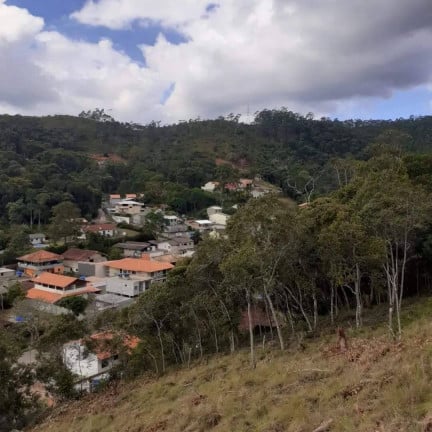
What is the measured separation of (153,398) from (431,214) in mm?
10712

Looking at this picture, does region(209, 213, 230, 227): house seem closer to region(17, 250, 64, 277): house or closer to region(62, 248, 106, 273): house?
region(62, 248, 106, 273): house

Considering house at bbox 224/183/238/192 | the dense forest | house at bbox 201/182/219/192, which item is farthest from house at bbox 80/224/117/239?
the dense forest

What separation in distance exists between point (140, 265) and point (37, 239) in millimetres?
18810

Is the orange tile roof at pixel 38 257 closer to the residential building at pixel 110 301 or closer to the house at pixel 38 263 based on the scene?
the house at pixel 38 263

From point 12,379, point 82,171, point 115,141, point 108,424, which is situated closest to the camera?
point 108,424

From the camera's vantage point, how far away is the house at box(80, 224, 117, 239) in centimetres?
5748

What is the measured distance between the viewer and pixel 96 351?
1953cm

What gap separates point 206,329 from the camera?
20.6 metres

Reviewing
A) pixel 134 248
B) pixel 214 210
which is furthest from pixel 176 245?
pixel 214 210

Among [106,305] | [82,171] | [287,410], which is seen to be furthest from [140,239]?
[287,410]

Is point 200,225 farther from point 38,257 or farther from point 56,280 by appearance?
point 56,280

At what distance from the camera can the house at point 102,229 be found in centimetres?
5748

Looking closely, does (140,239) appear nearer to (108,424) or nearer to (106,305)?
(106,305)

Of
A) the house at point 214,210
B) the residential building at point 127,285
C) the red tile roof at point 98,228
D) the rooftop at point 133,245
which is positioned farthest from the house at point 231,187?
the residential building at point 127,285
